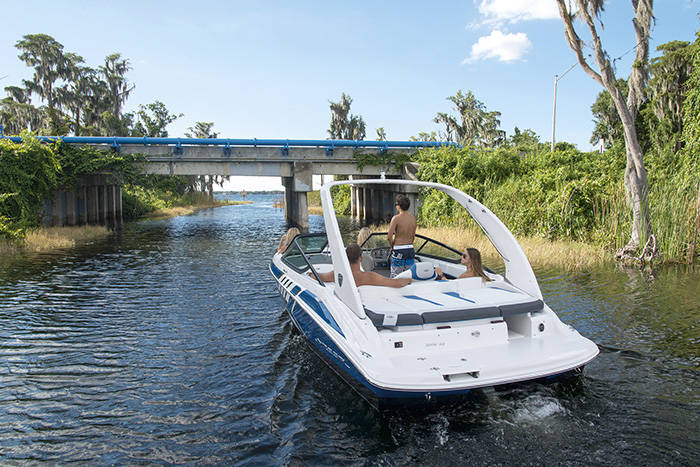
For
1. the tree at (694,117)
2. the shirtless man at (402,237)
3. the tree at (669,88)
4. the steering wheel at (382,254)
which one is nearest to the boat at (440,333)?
the shirtless man at (402,237)

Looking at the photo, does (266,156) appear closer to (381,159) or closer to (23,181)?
(381,159)

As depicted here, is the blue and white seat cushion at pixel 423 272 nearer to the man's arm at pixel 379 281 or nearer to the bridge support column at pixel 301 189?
the man's arm at pixel 379 281

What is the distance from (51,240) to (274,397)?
18.3 m

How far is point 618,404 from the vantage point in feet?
16.8

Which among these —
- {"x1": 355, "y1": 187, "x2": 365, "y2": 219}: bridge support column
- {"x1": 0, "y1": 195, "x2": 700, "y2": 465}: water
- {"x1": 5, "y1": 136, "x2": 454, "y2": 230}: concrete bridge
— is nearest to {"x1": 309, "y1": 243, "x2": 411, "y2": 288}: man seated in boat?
{"x1": 0, "y1": 195, "x2": 700, "y2": 465}: water

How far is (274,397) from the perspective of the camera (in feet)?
18.3

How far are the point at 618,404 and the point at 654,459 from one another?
1058 millimetres

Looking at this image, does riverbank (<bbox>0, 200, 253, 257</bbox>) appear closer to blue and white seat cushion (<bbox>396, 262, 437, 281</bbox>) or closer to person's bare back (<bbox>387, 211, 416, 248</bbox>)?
person's bare back (<bbox>387, 211, 416, 248</bbox>)

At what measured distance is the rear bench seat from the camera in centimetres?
515

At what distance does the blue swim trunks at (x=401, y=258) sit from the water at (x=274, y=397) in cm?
188

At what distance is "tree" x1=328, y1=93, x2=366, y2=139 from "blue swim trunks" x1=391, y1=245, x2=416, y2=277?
187 ft

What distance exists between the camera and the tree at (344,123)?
63469 millimetres

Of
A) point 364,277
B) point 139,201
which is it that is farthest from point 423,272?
point 139,201

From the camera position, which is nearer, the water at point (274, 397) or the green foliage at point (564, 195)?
the water at point (274, 397)
